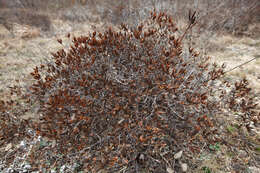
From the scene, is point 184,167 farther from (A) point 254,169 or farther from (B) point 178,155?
(A) point 254,169

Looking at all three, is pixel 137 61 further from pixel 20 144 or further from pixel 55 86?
pixel 20 144

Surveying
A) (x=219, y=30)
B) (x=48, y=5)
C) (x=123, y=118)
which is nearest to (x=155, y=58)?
(x=123, y=118)

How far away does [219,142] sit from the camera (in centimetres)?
217

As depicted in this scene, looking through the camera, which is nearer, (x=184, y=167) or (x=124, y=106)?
(x=124, y=106)

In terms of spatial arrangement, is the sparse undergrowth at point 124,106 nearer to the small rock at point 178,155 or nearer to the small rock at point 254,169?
the small rock at point 178,155

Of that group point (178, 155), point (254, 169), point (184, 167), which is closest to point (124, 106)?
point (178, 155)

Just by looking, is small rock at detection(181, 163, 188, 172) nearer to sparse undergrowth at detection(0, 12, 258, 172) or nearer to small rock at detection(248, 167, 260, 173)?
sparse undergrowth at detection(0, 12, 258, 172)

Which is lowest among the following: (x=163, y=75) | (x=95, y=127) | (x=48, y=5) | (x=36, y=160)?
(x=36, y=160)

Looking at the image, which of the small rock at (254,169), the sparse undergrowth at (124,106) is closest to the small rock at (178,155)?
the sparse undergrowth at (124,106)

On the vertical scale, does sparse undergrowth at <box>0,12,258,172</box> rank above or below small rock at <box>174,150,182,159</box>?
above

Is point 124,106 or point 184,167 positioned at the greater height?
point 124,106

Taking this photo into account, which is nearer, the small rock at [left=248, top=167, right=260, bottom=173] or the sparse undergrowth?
the sparse undergrowth

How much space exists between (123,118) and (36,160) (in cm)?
156

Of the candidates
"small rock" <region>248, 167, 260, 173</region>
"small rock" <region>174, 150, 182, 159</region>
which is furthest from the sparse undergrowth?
"small rock" <region>248, 167, 260, 173</region>
